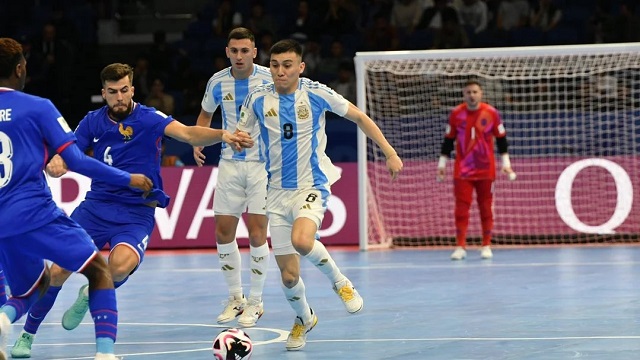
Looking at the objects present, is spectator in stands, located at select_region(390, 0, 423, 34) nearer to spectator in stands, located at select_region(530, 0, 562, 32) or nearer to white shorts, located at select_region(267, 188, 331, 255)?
spectator in stands, located at select_region(530, 0, 562, 32)

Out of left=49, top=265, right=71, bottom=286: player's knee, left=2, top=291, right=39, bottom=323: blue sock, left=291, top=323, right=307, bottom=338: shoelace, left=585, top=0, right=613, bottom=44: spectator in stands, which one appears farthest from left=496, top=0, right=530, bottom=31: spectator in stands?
left=2, top=291, right=39, bottom=323: blue sock

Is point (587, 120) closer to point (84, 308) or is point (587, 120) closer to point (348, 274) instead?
point (348, 274)

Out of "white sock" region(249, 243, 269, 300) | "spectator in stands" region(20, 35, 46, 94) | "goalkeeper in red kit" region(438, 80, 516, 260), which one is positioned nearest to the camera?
"white sock" region(249, 243, 269, 300)

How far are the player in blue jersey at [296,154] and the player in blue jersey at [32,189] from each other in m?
1.73

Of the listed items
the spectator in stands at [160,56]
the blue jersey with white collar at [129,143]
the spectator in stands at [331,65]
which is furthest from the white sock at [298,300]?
the spectator in stands at [160,56]

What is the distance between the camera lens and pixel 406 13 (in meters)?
19.2

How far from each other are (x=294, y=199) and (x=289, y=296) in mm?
658

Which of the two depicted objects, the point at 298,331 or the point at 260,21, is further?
the point at 260,21

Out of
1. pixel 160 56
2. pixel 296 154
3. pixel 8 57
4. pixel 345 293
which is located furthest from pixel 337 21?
pixel 8 57

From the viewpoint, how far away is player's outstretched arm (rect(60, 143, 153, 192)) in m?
6.54

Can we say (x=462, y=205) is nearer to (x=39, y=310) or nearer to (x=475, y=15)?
(x=475, y=15)

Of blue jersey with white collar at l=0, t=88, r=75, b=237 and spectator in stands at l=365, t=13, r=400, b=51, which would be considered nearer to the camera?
blue jersey with white collar at l=0, t=88, r=75, b=237

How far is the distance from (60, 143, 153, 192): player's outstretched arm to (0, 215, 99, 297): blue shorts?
11.2 inches

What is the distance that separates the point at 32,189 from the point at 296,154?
7.31 feet
